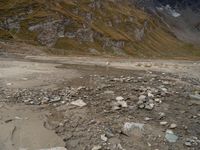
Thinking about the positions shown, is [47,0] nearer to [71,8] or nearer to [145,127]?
[71,8]

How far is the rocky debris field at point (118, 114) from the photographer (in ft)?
49.0

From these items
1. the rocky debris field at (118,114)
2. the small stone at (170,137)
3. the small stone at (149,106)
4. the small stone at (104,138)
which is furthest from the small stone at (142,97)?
the small stone at (104,138)

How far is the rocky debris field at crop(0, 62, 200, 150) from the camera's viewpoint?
588 inches

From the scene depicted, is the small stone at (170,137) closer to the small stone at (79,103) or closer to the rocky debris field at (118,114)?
the rocky debris field at (118,114)

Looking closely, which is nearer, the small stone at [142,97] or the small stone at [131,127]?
the small stone at [131,127]

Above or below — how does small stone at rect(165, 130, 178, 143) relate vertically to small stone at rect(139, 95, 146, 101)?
below

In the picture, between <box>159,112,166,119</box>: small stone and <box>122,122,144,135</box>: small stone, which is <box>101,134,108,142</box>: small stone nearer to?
<box>122,122,144,135</box>: small stone

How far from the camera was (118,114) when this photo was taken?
689 inches

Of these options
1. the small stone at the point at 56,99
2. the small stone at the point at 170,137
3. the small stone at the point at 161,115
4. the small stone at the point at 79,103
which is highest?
the small stone at the point at 56,99

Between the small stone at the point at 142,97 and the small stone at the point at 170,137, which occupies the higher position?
the small stone at the point at 142,97

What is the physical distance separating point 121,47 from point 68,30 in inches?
1631

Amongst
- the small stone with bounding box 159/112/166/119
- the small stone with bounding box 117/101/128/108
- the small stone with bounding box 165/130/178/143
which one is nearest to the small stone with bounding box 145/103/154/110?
the small stone with bounding box 159/112/166/119

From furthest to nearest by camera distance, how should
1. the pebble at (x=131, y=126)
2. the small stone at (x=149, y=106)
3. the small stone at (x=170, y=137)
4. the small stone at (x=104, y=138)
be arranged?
the small stone at (x=149, y=106) < the pebble at (x=131, y=126) < the small stone at (x=170, y=137) < the small stone at (x=104, y=138)

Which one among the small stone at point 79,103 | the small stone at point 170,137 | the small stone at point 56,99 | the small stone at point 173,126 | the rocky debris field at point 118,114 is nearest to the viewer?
the rocky debris field at point 118,114
